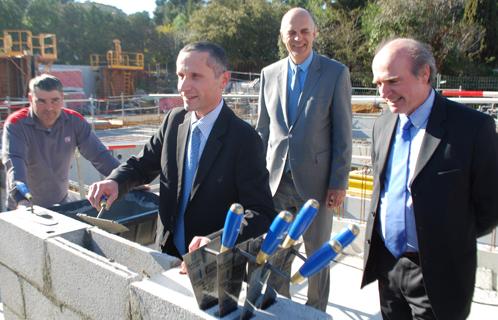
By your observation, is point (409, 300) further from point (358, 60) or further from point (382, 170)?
point (358, 60)

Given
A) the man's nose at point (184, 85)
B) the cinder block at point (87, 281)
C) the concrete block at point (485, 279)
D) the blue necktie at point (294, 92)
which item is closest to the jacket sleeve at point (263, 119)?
the blue necktie at point (294, 92)

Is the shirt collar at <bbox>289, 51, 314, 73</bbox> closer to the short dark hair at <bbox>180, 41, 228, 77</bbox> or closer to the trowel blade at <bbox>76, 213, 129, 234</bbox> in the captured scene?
the short dark hair at <bbox>180, 41, 228, 77</bbox>

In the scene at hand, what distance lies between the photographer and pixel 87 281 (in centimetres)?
179

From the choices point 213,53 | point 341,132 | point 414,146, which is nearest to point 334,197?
point 341,132

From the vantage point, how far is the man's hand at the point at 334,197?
289 centimetres

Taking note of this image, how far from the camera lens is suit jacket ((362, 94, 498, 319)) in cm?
177

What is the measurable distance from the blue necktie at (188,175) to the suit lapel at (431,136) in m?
0.96

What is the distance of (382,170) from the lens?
2064 millimetres

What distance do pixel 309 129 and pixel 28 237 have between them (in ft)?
5.62

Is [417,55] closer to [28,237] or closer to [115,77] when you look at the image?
[28,237]

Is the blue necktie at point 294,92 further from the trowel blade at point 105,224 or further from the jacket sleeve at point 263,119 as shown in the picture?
the trowel blade at point 105,224

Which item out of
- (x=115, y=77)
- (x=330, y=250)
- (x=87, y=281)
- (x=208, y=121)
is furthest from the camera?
(x=115, y=77)

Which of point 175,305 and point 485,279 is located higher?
point 175,305

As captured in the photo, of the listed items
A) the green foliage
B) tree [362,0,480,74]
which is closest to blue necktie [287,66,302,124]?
the green foliage
